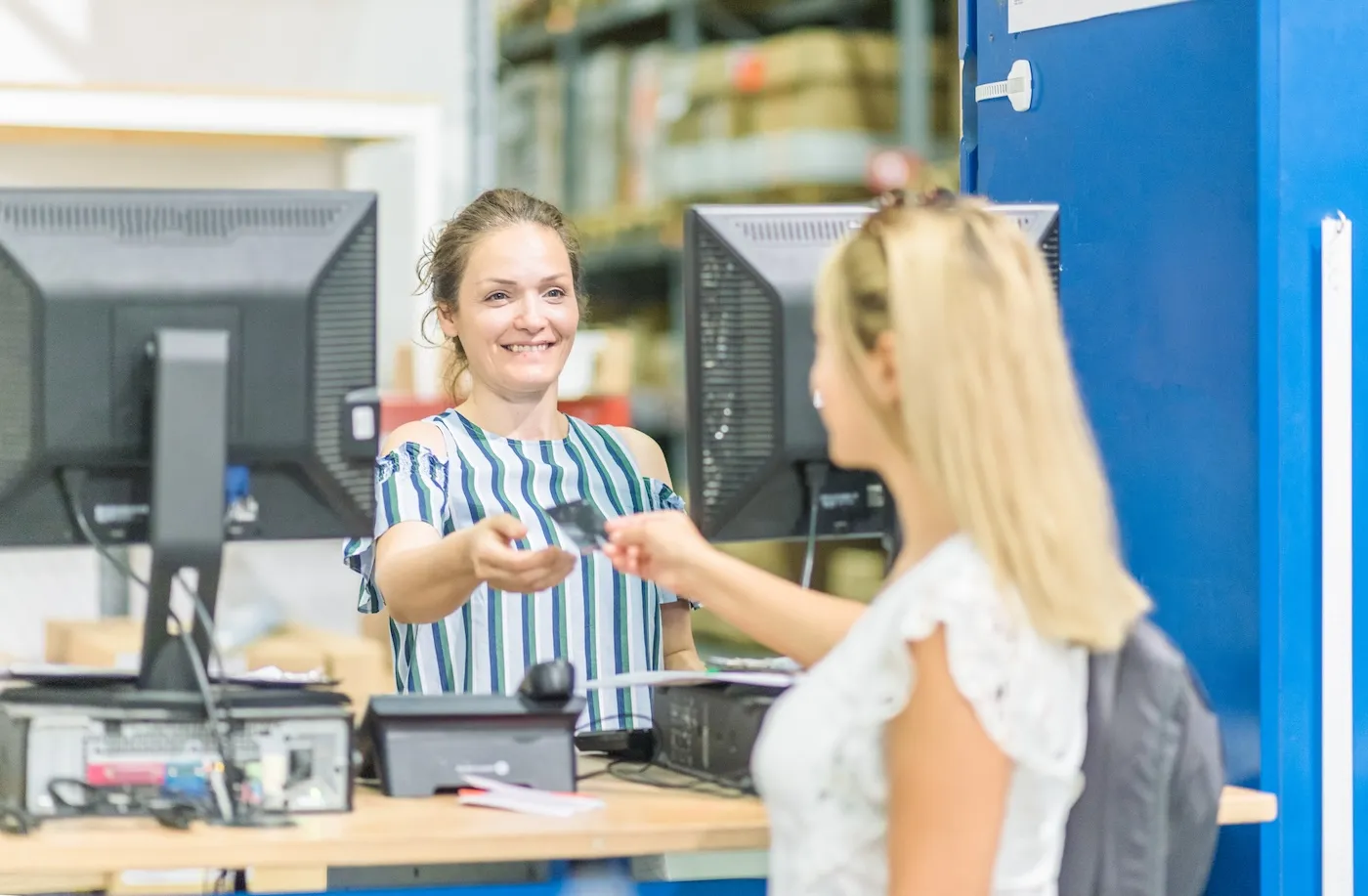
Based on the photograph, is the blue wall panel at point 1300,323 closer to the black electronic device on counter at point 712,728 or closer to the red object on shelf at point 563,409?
the black electronic device on counter at point 712,728

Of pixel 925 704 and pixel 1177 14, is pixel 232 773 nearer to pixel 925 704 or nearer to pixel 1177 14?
pixel 925 704

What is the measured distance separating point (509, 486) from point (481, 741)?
533 mm

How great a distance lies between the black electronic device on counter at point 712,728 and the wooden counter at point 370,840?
0.26ft

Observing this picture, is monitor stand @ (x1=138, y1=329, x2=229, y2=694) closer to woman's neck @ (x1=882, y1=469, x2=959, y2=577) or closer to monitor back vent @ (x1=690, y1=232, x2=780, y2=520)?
monitor back vent @ (x1=690, y1=232, x2=780, y2=520)

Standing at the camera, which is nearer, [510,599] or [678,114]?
[510,599]

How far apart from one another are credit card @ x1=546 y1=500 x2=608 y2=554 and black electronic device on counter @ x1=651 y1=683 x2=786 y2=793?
0.69ft

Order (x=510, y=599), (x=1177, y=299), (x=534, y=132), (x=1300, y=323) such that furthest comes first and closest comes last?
1. (x=534, y=132)
2. (x=510, y=599)
3. (x=1177, y=299)
4. (x=1300, y=323)

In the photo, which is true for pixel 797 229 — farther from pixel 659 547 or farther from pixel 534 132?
pixel 534 132

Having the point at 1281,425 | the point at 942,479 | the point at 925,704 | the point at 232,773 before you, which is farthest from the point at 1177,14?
the point at 232,773

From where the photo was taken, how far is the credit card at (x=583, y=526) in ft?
6.20

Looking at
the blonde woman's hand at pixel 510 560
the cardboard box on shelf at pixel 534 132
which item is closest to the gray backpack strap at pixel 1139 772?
the blonde woman's hand at pixel 510 560

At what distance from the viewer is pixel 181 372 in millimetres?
1795

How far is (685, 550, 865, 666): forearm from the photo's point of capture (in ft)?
5.88

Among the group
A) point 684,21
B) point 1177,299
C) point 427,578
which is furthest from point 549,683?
point 684,21
